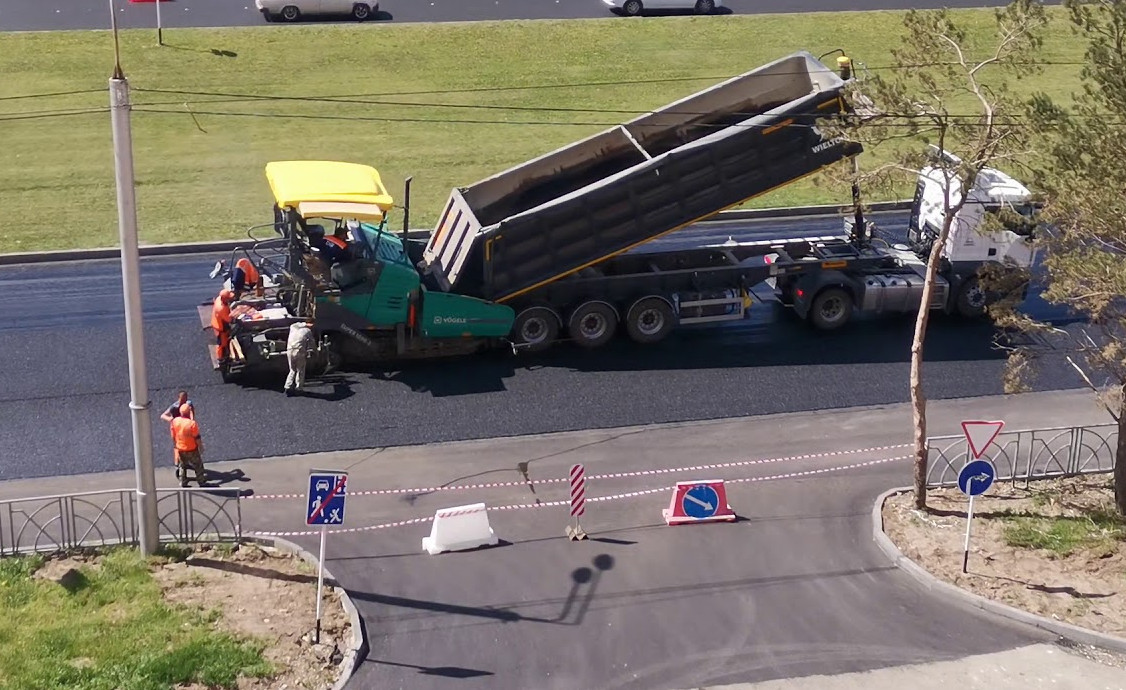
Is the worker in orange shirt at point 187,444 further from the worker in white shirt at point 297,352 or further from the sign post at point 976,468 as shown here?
the sign post at point 976,468

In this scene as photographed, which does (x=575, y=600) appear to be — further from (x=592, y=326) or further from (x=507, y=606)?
(x=592, y=326)

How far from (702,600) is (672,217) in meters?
8.11

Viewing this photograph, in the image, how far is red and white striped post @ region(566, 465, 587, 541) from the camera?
14891mm

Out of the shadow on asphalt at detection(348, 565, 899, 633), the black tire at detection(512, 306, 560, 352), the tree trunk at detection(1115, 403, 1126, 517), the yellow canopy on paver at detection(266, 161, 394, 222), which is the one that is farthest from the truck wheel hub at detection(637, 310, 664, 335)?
the tree trunk at detection(1115, 403, 1126, 517)

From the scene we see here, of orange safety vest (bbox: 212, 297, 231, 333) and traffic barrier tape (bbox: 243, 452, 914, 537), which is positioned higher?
orange safety vest (bbox: 212, 297, 231, 333)

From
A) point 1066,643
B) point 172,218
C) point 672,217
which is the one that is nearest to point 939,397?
point 672,217

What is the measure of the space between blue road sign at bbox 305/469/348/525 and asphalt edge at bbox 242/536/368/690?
1216 mm

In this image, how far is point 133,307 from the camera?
1349cm

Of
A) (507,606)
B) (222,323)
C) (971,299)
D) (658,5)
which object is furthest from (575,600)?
(658,5)

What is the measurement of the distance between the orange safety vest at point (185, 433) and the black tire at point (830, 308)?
10830 mm

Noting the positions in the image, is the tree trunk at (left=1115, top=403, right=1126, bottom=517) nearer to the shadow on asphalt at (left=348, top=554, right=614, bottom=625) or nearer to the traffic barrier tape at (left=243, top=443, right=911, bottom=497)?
the traffic barrier tape at (left=243, top=443, right=911, bottom=497)

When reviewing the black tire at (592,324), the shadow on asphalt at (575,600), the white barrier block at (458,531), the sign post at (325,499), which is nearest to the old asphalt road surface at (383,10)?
the black tire at (592,324)

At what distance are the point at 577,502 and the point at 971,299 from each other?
33.6 feet

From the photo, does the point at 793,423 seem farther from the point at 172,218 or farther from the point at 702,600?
the point at 172,218
